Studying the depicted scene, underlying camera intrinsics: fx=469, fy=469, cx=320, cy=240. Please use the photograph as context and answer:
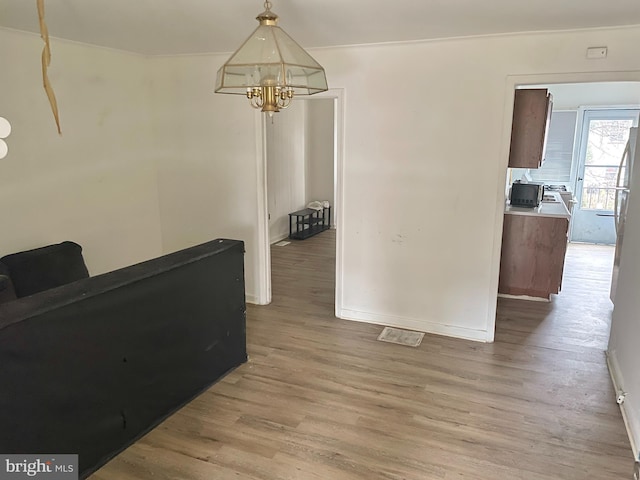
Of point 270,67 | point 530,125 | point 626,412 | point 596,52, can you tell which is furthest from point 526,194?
point 270,67

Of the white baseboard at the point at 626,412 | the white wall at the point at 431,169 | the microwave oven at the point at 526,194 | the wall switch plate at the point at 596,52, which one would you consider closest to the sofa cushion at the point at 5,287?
the white wall at the point at 431,169

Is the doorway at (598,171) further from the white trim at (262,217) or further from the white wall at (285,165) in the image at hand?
the white trim at (262,217)

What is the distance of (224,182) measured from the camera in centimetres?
446

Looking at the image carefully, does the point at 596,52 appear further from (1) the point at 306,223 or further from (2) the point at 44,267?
(1) the point at 306,223

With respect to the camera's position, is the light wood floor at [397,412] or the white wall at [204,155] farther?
the white wall at [204,155]

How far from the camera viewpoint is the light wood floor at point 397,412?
2354 millimetres

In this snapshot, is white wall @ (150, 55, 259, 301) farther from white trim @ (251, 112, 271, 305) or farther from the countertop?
the countertop

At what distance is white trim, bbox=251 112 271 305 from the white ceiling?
0.86 meters

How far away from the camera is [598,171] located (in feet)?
23.2

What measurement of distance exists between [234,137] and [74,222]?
1.55m

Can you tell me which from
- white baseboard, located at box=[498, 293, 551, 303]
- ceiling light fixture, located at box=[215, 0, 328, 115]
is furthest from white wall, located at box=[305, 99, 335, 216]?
ceiling light fixture, located at box=[215, 0, 328, 115]

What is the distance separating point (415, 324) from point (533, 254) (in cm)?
149

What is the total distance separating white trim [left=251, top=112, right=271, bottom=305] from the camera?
425 cm

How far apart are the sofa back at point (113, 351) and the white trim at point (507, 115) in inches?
76.6
